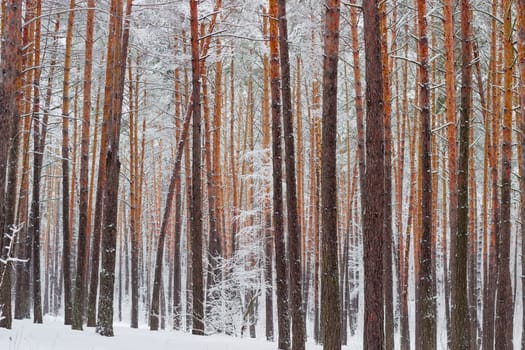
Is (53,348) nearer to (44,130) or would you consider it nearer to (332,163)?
(332,163)

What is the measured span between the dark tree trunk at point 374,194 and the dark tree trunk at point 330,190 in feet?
3.99

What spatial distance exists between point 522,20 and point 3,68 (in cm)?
759

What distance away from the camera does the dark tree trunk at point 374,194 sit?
6.85m

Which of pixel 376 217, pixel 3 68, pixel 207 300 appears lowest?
pixel 207 300

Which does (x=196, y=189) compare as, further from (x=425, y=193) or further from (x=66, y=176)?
(x=425, y=193)

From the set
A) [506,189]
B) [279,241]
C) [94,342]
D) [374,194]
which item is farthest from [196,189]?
[506,189]

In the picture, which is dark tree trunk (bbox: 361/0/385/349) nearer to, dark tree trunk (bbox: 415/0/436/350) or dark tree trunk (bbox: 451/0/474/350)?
dark tree trunk (bbox: 451/0/474/350)

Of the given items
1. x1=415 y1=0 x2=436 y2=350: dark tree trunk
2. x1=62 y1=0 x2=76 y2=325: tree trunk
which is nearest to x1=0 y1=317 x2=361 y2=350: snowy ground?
x1=415 y1=0 x2=436 y2=350: dark tree trunk

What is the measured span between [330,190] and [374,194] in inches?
56.0

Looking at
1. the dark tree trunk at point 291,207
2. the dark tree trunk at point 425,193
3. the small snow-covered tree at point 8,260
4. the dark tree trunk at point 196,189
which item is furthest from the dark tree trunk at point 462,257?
the small snow-covered tree at point 8,260

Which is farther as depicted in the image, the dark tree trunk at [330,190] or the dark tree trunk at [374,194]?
the dark tree trunk at [330,190]

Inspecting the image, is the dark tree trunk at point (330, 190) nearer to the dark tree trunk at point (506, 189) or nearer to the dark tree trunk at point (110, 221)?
the dark tree trunk at point (506, 189)

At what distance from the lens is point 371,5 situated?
278 inches

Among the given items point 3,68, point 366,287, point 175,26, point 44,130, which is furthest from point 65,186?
point 366,287
